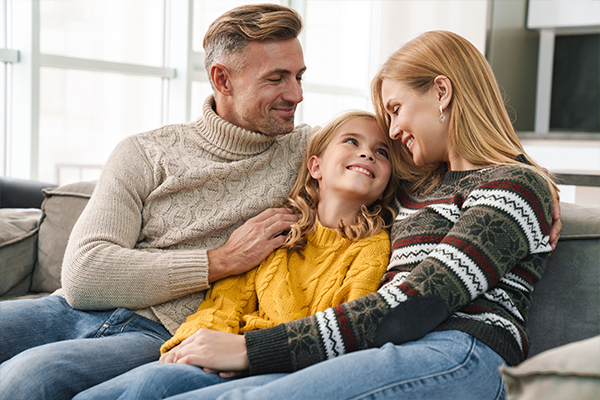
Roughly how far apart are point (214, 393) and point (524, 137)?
3396 mm

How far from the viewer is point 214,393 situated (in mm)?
996

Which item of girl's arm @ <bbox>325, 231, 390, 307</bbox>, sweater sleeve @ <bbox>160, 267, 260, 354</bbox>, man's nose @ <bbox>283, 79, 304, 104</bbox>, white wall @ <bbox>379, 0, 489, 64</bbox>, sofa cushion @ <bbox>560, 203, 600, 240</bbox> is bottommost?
sweater sleeve @ <bbox>160, 267, 260, 354</bbox>

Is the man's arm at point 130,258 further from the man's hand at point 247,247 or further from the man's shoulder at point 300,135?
the man's shoulder at point 300,135

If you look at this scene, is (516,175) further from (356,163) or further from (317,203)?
(317,203)

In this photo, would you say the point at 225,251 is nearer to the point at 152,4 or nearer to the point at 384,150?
the point at 384,150

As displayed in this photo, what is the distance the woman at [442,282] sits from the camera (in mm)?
980

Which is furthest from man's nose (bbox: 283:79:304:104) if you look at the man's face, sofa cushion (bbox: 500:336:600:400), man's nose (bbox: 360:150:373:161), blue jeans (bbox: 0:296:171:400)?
sofa cushion (bbox: 500:336:600:400)

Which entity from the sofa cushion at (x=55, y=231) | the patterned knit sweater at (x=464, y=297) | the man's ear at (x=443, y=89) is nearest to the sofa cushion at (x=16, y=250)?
the sofa cushion at (x=55, y=231)

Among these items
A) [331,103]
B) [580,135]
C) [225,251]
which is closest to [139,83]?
[331,103]

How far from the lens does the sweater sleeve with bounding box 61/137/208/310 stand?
4.57ft

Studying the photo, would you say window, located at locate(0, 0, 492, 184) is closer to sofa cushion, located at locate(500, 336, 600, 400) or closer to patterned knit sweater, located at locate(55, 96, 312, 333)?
patterned knit sweater, located at locate(55, 96, 312, 333)

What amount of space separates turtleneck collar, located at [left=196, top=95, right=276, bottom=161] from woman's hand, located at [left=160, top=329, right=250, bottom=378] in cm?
65

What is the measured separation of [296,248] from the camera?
4.86 feet

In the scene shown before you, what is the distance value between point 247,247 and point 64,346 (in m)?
0.50
